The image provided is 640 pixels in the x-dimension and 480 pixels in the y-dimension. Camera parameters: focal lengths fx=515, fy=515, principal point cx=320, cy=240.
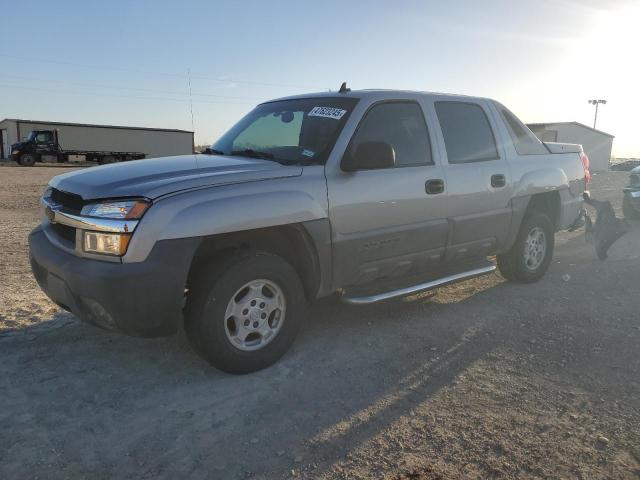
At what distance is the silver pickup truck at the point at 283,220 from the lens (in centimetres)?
305

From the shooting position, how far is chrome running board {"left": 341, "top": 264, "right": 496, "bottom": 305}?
3963mm

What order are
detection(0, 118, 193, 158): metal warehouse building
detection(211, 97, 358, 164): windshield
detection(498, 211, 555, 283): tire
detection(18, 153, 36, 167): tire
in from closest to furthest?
1. detection(211, 97, 358, 164): windshield
2. detection(498, 211, 555, 283): tire
3. detection(18, 153, 36, 167): tire
4. detection(0, 118, 193, 158): metal warehouse building

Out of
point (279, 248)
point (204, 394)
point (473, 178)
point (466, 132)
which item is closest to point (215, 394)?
point (204, 394)

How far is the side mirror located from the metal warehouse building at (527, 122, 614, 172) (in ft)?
116

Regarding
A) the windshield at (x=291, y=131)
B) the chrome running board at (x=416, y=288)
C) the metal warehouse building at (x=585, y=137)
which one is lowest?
the chrome running board at (x=416, y=288)

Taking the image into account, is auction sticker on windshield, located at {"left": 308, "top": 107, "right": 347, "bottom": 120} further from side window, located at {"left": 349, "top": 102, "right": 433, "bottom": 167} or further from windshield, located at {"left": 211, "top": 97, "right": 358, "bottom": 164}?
side window, located at {"left": 349, "top": 102, "right": 433, "bottom": 167}

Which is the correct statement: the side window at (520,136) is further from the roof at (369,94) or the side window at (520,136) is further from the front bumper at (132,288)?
the front bumper at (132,288)

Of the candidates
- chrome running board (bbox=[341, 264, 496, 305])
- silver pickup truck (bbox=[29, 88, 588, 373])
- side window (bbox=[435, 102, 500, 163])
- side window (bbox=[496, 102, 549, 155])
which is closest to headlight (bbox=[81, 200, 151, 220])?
silver pickup truck (bbox=[29, 88, 588, 373])

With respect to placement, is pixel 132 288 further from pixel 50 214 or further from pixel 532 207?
pixel 532 207

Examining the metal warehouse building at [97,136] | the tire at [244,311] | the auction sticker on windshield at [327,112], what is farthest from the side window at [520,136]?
the metal warehouse building at [97,136]

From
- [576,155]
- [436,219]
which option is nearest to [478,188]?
[436,219]

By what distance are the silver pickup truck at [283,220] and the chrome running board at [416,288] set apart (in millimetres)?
16

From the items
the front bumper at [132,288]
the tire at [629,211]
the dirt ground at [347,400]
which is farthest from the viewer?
the tire at [629,211]

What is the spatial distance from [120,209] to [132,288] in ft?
1.55
